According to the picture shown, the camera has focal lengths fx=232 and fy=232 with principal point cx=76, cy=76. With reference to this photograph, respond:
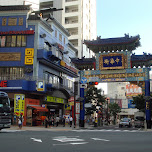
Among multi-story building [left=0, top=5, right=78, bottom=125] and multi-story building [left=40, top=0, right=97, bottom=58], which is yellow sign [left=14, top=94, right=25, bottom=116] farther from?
multi-story building [left=40, top=0, right=97, bottom=58]

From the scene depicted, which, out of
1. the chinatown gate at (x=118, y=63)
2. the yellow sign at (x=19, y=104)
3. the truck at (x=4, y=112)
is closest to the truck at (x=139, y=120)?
the chinatown gate at (x=118, y=63)

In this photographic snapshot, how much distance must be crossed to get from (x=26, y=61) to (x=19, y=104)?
256 inches

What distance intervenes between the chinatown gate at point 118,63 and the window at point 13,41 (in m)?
9.63

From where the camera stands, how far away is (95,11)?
81.4 metres

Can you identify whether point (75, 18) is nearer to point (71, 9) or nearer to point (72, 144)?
point (71, 9)

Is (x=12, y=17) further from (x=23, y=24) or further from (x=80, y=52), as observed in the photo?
(x=80, y=52)

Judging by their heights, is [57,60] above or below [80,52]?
below

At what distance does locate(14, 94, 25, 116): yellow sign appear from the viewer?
30.6 m

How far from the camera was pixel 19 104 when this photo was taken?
100 feet

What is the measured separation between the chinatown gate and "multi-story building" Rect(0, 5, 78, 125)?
240 inches

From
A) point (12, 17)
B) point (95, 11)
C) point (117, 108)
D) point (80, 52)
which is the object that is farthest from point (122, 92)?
point (12, 17)

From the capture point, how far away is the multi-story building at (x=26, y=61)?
102ft

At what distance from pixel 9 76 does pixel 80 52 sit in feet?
97.2

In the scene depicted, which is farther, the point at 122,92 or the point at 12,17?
the point at 122,92
